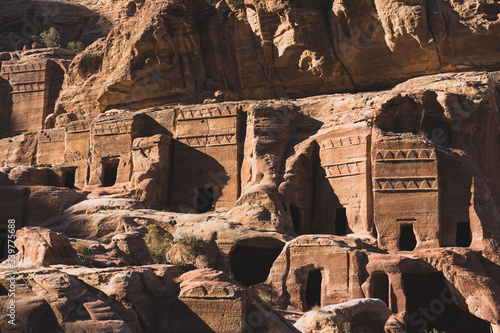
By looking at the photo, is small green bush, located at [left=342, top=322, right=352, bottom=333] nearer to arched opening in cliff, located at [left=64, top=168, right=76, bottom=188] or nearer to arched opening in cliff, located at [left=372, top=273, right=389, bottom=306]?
arched opening in cliff, located at [left=372, top=273, right=389, bottom=306]

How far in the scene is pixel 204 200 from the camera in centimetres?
4222

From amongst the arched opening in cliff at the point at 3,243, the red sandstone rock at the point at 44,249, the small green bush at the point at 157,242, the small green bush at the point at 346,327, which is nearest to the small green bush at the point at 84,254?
the red sandstone rock at the point at 44,249

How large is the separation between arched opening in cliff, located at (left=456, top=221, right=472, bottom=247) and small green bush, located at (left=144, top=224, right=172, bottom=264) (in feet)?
41.3

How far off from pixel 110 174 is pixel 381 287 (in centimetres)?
1816

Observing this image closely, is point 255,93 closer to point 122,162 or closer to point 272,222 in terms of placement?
point 122,162

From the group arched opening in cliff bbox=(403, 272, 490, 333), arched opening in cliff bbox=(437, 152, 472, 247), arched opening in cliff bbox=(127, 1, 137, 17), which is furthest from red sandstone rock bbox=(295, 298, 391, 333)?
arched opening in cliff bbox=(127, 1, 137, 17)

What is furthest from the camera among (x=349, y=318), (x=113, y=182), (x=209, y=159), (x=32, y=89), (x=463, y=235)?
(x=32, y=89)

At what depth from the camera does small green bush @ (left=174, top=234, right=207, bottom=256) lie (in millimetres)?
34406

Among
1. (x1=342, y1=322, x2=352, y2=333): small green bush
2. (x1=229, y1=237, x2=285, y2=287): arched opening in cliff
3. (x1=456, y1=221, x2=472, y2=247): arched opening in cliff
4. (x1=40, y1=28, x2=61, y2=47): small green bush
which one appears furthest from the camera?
(x1=40, y1=28, x2=61, y2=47): small green bush

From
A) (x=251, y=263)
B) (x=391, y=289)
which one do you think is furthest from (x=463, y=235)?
(x=251, y=263)

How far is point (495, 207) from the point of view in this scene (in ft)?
118

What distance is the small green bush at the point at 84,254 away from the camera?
27.6 meters

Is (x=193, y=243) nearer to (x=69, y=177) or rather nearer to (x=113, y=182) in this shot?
(x=113, y=182)

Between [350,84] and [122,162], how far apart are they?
1374 centimetres
